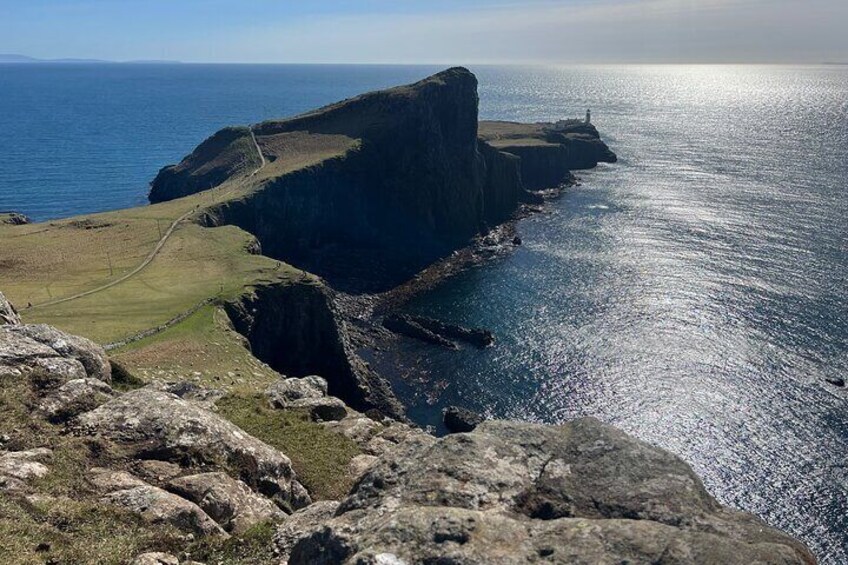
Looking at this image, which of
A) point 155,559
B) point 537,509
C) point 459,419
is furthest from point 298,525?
point 459,419

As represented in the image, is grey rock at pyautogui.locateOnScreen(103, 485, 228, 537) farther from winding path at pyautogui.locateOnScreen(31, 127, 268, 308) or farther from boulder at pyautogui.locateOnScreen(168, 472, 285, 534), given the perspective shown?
winding path at pyautogui.locateOnScreen(31, 127, 268, 308)

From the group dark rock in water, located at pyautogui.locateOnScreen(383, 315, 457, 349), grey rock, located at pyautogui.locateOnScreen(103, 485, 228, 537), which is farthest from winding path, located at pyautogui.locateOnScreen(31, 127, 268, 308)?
grey rock, located at pyautogui.locateOnScreen(103, 485, 228, 537)

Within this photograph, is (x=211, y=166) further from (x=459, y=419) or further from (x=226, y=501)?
(x=226, y=501)

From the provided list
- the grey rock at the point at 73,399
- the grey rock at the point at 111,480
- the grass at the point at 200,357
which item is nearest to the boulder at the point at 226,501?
the grey rock at the point at 111,480

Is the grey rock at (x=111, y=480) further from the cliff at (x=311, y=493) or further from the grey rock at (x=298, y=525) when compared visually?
the grey rock at (x=298, y=525)

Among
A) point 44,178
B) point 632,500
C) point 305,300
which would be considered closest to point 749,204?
point 305,300

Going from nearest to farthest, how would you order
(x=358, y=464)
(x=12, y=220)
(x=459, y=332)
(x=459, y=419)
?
(x=358, y=464) → (x=459, y=419) → (x=459, y=332) → (x=12, y=220)
